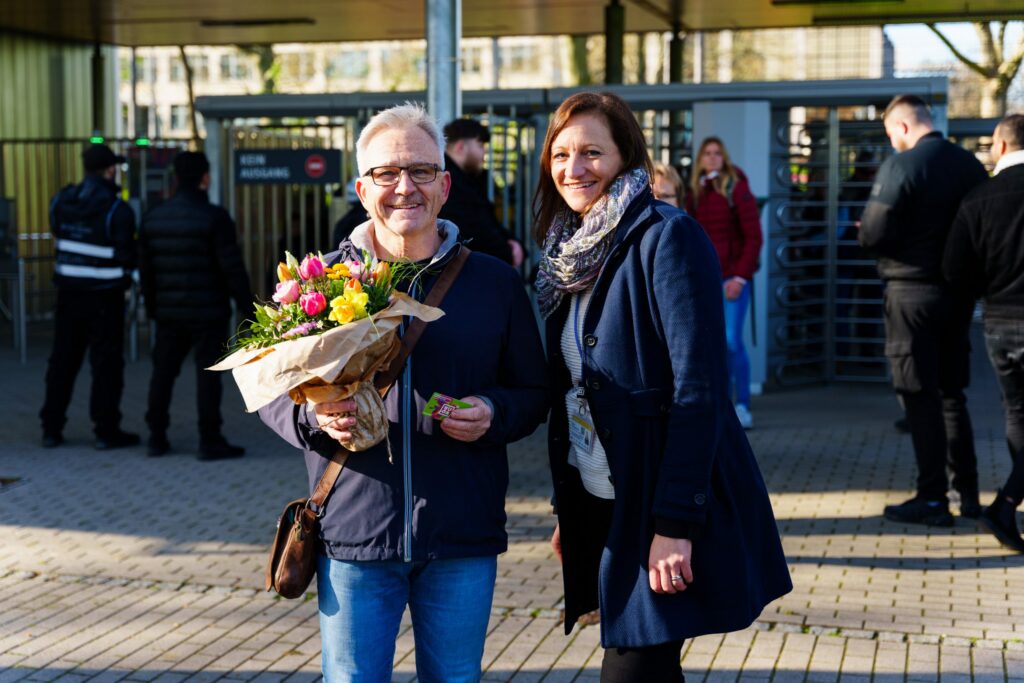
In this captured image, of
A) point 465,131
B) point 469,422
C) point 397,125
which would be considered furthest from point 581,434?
point 465,131

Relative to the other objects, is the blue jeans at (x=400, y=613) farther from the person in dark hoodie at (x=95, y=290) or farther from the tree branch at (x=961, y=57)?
the tree branch at (x=961, y=57)

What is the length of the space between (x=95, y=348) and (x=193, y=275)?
48.8 inches

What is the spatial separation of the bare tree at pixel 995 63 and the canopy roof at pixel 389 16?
796 cm

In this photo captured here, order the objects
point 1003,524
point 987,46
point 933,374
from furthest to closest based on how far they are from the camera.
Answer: point 987,46, point 933,374, point 1003,524

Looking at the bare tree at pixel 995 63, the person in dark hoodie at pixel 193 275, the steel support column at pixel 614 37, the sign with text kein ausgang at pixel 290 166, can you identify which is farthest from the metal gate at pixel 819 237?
the bare tree at pixel 995 63

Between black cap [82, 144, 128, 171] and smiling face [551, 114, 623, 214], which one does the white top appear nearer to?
smiling face [551, 114, 623, 214]

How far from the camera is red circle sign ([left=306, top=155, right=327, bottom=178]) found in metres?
13.3

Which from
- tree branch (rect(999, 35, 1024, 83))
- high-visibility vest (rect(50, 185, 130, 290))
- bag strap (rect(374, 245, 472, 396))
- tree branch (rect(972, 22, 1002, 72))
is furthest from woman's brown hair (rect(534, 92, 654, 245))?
tree branch (rect(972, 22, 1002, 72))

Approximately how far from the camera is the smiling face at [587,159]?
344 centimetres

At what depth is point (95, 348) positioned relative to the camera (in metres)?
9.93

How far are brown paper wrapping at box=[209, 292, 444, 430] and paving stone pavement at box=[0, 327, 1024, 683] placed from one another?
2375 mm

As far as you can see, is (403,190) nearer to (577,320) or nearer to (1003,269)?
(577,320)

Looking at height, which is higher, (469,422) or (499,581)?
(469,422)

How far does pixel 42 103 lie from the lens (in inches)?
824
